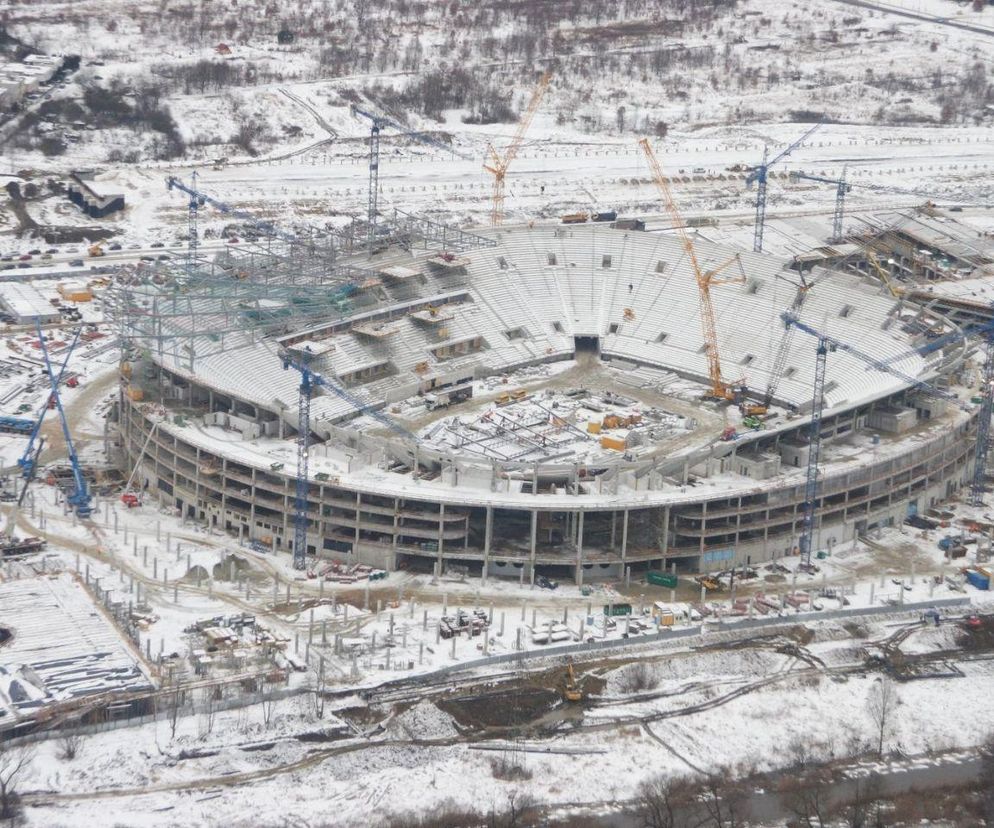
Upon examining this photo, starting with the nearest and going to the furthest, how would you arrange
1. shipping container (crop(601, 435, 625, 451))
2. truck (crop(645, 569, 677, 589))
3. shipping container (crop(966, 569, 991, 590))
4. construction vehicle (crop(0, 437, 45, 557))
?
1. construction vehicle (crop(0, 437, 45, 557))
2. truck (crop(645, 569, 677, 589))
3. shipping container (crop(966, 569, 991, 590))
4. shipping container (crop(601, 435, 625, 451))

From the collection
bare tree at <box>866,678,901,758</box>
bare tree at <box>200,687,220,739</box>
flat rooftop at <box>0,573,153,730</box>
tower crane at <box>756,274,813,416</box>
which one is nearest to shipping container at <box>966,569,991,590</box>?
bare tree at <box>866,678,901,758</box>

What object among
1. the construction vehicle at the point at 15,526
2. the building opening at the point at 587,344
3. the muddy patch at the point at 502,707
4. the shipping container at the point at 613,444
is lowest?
the muddy patch at the point at 502,707

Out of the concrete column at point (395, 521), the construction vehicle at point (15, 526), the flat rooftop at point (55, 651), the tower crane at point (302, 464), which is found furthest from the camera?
the concrete column at point (395, 521)

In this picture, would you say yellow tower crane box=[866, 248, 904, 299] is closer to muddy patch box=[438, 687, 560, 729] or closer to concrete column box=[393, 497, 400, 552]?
concrete column box=[393, 497, 400, 552]

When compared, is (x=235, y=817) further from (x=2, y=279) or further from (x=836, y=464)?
(x=2, y=279)

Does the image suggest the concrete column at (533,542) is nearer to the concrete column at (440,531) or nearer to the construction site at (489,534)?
the construction site at (489,534)

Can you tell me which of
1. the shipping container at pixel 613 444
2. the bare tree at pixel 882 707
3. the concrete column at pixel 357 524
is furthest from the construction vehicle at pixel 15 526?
the bare tree at pixel 882 707

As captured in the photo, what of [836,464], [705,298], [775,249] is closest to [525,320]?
[705,298]
